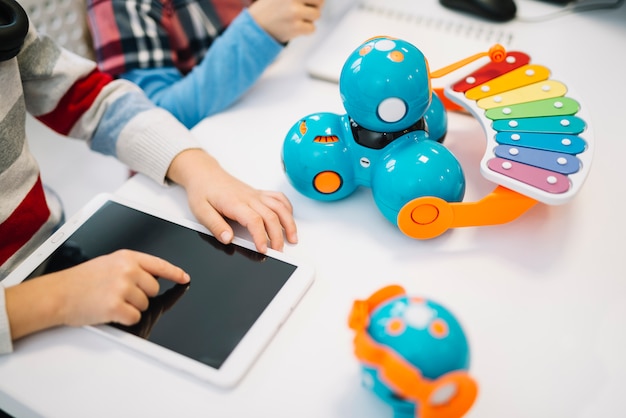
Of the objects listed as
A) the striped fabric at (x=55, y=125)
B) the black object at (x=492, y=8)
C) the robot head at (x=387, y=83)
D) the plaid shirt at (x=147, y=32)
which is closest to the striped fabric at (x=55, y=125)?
the striped fabric at (x=55, y=125)

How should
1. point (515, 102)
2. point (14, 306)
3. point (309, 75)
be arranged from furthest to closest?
point (309, 75), point (515, 102), point (14, 306)

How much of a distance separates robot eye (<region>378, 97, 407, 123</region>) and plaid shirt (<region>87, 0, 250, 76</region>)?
0.43m

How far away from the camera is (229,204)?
536mm

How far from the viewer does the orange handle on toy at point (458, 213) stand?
0.48 metres

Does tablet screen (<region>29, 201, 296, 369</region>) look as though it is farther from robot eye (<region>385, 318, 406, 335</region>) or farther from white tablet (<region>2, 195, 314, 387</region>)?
robot eye (<region>385, 318, 406, 335</region>)

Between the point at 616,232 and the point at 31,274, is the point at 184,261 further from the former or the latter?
the point at 616,232

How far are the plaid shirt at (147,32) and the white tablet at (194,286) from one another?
29 centimetres

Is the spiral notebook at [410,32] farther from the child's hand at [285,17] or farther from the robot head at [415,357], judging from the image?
the robot head at [415,357]

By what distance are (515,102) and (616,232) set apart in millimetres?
155

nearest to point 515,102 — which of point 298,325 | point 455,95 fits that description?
point 455,95

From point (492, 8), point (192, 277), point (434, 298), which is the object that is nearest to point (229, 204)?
point (192, 277)

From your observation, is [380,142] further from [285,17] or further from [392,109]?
[285,17]

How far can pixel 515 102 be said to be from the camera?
1.85 ft

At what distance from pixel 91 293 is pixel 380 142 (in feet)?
0.90
